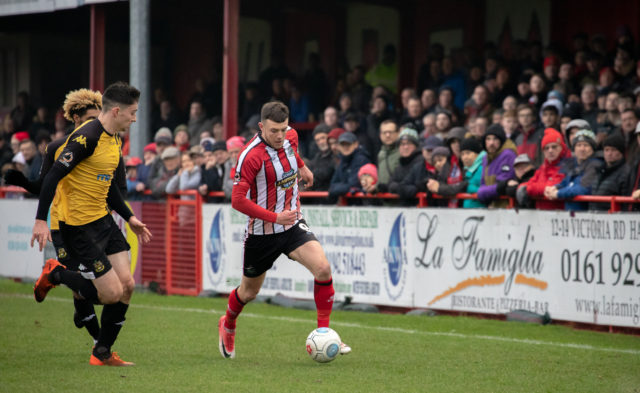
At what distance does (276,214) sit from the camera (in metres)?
8.09

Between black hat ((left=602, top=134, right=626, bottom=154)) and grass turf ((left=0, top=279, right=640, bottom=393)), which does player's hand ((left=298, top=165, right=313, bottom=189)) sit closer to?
grass turf ((left=0, top=279, right=640, bottom=393))

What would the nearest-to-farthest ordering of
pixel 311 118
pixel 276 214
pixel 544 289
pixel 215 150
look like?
pixel 276 214
pixel 544 289
pixel 215 150
pixel 311 118

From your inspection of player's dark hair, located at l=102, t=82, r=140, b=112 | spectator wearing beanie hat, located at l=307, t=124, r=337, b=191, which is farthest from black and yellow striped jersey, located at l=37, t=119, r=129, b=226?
spectator wearing beanie hat, located at l=307, t=124, r=337, b=191

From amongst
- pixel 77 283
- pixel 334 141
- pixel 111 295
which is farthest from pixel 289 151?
pixel 334 141

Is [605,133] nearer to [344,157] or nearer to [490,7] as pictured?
[344,157]

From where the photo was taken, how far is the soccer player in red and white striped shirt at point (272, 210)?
8227mm

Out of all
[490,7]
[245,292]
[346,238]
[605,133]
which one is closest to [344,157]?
[346,238]

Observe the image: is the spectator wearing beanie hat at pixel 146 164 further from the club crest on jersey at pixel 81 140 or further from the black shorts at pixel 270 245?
the club crest on jersey at pixel 81 140

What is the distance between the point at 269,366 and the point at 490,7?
13267 millimetres

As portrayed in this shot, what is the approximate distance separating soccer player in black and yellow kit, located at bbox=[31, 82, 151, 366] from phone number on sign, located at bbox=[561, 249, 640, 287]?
15.8 feet

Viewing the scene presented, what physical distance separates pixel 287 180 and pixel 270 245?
1.89 feet

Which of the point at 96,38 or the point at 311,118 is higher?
the point at 96,38

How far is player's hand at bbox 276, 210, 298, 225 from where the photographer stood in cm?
802

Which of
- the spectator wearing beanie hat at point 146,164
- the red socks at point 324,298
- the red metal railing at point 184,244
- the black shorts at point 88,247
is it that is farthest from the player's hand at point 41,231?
the spectator wearing beanie hat at point 146,164
